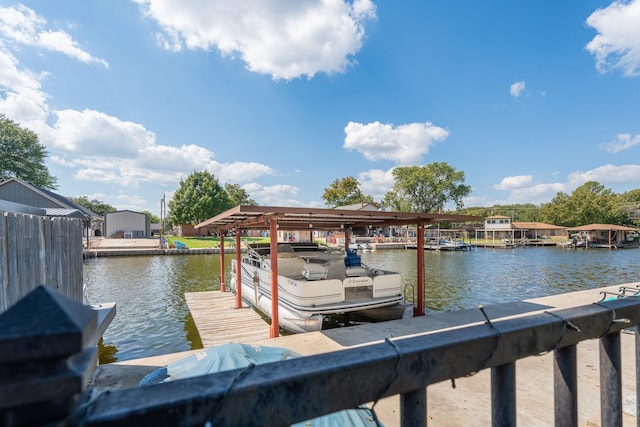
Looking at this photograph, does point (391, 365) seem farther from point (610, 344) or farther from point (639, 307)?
point (639, 307)

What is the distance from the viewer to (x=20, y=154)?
122 ft

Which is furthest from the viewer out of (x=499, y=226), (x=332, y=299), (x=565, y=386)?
(x=499, y=226)

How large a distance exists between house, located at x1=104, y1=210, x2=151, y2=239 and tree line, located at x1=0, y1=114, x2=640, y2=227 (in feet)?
15.4

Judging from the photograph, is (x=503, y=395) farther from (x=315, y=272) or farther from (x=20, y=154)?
(x=20, y=154)

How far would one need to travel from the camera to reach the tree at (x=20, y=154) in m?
36.0

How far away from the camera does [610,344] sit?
137 cm

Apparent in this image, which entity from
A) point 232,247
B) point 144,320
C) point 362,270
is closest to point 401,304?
point 362,270

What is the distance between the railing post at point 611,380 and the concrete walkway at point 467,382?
1.91m

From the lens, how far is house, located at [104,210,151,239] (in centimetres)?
4972

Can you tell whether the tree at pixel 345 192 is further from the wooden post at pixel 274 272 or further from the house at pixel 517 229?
the wooden post at pixel 274 272

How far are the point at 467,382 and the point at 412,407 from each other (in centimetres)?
441

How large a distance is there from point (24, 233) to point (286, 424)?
3.97 meters

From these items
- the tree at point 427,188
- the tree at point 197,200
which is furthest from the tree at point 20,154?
the tree at point 427,188

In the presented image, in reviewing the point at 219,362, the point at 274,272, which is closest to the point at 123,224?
the point at 274,272
